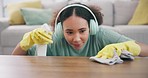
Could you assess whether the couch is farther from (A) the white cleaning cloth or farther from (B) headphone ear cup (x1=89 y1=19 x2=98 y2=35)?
(A) the white cleaning cloth

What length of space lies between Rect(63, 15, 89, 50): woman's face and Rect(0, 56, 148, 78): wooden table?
253 millimetres

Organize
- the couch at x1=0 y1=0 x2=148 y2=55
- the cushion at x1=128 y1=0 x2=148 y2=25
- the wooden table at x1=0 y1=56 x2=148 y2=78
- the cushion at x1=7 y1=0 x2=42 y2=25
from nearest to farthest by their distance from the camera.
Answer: the wooden table at x1=0 y1=56 x2=148 y2=78 → the couch at x1=0 y1=0 x2=148 y2=55 → the cushion at x1=128 y1=0 x2=148 y2=25 → the cushion at x1=7 y1=0 x2=42 y2=25

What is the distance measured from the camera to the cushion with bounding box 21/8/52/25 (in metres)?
3.45

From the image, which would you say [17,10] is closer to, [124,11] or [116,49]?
[124,11]

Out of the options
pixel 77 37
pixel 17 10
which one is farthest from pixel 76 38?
pixel 17 10

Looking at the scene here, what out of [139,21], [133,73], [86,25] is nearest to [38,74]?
[133,73]

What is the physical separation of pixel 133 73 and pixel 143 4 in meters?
2.75

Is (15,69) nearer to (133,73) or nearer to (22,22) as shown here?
(133,73)

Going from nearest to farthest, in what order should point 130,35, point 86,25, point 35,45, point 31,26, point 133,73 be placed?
1. point 133,73
2. point 35,45
3. point 86,25
4. point 130,35
5. point 31,26

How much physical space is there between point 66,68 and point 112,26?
2591 millimetres

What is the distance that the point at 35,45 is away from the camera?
4.38 feet

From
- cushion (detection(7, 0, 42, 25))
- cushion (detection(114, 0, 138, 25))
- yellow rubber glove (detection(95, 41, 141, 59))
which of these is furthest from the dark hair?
cushion (detection(114, 0, 138, 25))

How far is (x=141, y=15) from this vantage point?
346 cm

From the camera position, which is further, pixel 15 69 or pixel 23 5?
pixel 23 5
